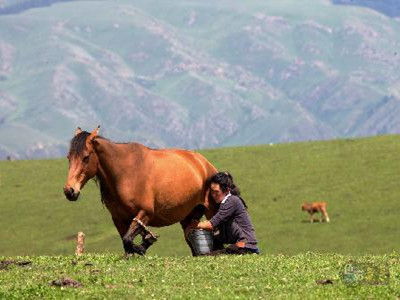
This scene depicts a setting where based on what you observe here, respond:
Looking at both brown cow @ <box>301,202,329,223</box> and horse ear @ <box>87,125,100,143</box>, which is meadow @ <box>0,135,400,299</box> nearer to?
brown cow @ <box>301,202,329,223</box>

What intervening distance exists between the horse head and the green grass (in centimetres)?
179

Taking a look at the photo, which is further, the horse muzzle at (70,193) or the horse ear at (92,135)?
the horse ear at (92,135)

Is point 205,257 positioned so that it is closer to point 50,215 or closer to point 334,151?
point 50,215

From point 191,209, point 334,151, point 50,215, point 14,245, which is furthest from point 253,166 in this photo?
point 191,209

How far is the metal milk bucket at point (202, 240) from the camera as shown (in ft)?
85.4

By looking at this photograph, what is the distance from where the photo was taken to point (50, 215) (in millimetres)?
110188

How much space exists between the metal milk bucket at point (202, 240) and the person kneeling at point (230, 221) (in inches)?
6.4

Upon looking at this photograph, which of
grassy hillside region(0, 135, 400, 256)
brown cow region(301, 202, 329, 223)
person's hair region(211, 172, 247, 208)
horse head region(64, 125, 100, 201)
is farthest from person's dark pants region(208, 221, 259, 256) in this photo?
brown cow region(301, 202, 329, 223)

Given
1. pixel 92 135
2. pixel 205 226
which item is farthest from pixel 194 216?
pixel 92 135

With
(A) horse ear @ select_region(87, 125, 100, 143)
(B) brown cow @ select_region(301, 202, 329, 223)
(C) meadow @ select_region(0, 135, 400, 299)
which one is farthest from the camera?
(B) brown cow @ select_region(301, 202, 329, 223)

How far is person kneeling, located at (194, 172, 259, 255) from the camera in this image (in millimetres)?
25531

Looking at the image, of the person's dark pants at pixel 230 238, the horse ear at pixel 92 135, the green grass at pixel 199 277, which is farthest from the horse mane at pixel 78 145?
the person's dark pants at pixel 230 238

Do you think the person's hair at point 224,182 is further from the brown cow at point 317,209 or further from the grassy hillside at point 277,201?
the brown cow at point 317,209

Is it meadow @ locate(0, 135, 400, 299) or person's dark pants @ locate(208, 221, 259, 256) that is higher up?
person's dark pants @ locate(208, 221, 259, 256)
